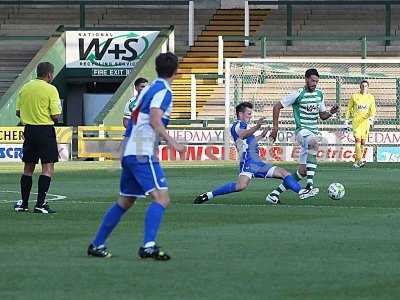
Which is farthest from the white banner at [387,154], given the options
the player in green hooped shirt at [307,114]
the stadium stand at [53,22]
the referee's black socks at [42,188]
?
the referee's black socks at [42,188]

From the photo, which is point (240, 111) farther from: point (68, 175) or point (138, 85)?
point (68, 175)

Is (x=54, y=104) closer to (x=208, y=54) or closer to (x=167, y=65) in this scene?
(x=167, y=65)

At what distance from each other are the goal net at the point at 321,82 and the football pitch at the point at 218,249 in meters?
17.1

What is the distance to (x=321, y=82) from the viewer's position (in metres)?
42.2

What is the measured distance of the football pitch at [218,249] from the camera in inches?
440

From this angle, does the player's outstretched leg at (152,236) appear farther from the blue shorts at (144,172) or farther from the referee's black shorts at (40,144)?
the referee's black shorts at (40,144)

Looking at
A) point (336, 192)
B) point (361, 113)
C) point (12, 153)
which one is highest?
point (361, 113)

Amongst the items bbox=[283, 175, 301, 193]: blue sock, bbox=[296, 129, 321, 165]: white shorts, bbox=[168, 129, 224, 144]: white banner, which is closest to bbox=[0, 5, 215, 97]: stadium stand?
bbox=[168, 129, 224, 144]: white banner

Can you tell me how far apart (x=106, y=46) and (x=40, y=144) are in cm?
2890

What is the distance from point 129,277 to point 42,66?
7.17 m

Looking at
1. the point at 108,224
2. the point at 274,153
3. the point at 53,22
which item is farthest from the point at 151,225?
the point at 53,22

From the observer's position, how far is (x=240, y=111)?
67.9 ft

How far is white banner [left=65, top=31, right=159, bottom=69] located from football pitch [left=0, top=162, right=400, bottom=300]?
23448mm

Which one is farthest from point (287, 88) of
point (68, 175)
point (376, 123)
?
point (68, 175)
